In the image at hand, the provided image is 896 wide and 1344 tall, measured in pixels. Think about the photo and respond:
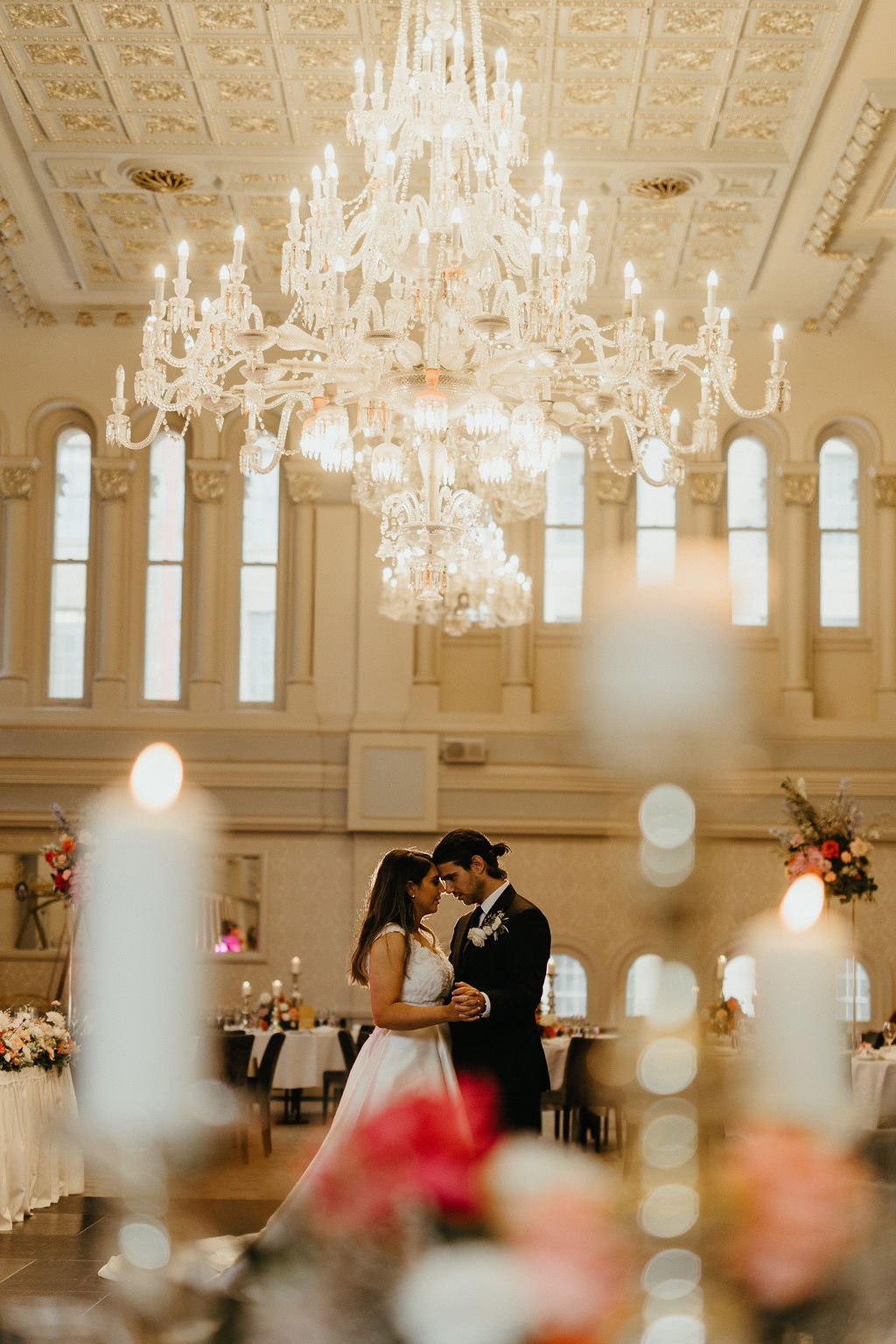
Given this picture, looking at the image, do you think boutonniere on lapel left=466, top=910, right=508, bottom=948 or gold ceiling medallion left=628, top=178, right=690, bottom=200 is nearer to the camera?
boutonniere on lapel left=466, top=910, right=508, bottom=948

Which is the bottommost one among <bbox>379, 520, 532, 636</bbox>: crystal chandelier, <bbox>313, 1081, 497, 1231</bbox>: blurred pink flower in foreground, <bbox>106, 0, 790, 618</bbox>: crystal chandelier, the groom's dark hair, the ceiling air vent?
<bbox>313, 1081, 497, 1231</bbox>: blurred pink flower in foreground

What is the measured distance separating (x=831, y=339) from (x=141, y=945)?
13.9 m

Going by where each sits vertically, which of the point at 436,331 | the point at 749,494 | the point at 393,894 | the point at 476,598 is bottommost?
the point at 393,894

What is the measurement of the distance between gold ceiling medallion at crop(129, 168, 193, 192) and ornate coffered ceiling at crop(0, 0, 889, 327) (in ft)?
0.25

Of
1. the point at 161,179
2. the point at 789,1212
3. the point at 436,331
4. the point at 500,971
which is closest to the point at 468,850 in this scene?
the point at 500,971

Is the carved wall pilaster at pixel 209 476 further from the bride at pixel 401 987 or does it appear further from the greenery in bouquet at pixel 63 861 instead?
the bride at pixel 401 987

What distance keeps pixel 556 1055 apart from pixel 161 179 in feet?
23.1

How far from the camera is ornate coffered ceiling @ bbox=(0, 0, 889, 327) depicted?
909 cm

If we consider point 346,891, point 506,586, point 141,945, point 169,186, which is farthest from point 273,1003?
point 141,945

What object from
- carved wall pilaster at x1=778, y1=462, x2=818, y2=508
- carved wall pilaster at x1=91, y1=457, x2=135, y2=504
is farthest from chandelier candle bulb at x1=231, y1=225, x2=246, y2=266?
carved wall pilaster at x1=778, y1=462, x2=818, y2=508

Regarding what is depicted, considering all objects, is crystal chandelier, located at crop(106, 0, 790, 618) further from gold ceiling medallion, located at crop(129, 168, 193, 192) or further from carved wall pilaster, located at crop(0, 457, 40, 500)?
carved wall pilaster, located at crop(0, 457, 40, 500)

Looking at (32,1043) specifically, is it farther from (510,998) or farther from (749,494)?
(749,494)

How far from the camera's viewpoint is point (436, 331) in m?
6.27

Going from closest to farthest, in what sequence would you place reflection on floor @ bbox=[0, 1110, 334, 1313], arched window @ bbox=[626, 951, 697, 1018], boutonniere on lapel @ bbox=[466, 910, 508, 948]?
arched window @ bbox=[626, 951, 697, 1018] < reflection on floor @ bbox=[0, 1110, 334, 1313] < boutonniere on lapel @ bbox=[466, 910, 508, 948]
